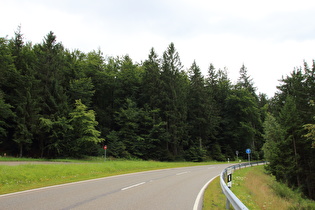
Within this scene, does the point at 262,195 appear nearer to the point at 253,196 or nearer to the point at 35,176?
the point at 253,196

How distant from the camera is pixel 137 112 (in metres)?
44.2

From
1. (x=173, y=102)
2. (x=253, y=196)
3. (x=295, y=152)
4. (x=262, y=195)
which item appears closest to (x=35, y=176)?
(x=253, y=196)

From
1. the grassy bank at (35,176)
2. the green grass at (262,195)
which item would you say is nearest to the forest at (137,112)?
the green grass at (262,195)

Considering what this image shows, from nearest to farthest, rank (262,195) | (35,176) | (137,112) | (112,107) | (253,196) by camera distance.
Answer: (253,196)
(262,195)
(35,176)
(137,112)
(112,107)

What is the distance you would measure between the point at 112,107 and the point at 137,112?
904 centimetres

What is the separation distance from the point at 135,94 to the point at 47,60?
65.8ft

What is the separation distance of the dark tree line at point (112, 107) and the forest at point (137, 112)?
169 millimetres

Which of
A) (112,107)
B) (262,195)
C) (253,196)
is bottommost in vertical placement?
(262,195)

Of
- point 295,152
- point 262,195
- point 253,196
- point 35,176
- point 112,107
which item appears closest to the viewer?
point 253,196

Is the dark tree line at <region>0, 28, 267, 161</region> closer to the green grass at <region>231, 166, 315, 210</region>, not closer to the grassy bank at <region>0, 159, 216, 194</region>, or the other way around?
the grassy bank at <region>0, 159, 216, 194</region>

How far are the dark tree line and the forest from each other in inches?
6.6

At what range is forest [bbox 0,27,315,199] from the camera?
3169cm

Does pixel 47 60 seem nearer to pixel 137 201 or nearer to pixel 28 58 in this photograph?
pixel 28 58

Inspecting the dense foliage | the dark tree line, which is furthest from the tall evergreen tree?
the dense foliage
